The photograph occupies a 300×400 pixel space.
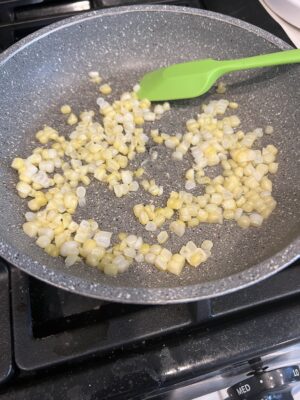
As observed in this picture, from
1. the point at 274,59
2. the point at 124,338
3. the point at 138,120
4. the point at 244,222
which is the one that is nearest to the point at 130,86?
the point at 138,120

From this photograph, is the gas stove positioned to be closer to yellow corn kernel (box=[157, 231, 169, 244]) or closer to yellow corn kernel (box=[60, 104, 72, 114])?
yellow corn kernel (box=[157, 231, 169, 244])

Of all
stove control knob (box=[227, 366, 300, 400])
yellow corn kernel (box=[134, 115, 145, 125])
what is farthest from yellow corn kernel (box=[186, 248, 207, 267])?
yellow corn kernel (box=[134, 115, 145, 125])

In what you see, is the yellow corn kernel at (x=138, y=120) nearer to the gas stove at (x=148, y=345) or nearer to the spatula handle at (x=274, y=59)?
the spatula handle at (x=274, y=59)

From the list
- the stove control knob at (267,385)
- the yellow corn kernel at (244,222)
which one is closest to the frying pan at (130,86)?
the yellow corn kernel at (244,222)

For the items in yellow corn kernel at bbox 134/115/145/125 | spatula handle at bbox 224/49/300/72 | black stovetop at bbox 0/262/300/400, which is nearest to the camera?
black stovetop at bbox 0/262/300/400

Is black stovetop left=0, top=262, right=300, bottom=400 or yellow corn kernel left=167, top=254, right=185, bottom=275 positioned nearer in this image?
black stovetop left=0, top=262, right=300, bottom=400

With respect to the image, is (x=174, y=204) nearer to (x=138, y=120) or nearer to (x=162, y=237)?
(x=162, y=237)
